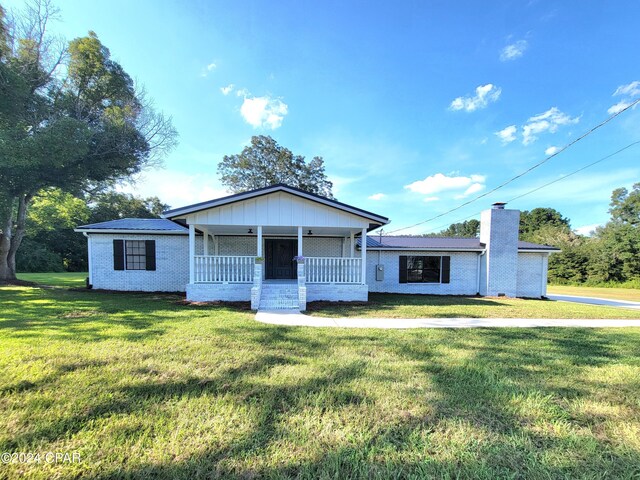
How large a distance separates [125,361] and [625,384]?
642 cm

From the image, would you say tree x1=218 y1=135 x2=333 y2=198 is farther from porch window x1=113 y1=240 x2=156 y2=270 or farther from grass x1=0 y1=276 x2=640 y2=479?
grass x1=0 y1=276 x2=640 y2=479

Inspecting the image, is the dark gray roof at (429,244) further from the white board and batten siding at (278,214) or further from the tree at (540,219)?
the tree at (540,219)

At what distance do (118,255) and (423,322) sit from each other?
12228mm

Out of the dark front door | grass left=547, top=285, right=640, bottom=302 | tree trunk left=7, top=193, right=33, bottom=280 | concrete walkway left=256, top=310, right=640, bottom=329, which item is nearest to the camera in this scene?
concrete walkway left=256, top=310, right=640, bottom=329

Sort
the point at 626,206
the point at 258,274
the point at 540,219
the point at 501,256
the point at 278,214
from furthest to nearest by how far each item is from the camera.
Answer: the point at 540,219 < the point at 626,206 < the point at 501,256 < the point at 278,214 < the point at 258,274

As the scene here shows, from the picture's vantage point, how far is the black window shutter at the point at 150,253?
37.5 ft

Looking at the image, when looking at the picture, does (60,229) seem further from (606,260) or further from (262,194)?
(606,260)

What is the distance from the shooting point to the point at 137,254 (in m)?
11.5

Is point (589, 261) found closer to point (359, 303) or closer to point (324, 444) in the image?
point (359, 303)

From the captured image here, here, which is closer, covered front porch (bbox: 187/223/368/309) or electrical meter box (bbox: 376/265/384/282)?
covered front porch (bbox: 187/223/368/309)

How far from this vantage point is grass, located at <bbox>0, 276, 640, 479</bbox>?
6.29 feet

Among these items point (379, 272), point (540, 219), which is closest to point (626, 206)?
point (540, 219)

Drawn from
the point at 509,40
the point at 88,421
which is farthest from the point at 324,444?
the point at 509,40

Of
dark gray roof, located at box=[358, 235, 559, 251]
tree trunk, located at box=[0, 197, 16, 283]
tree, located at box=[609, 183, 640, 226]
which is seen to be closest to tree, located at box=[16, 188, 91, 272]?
tree trunk, located at box=[0, 197, 16, 283]
